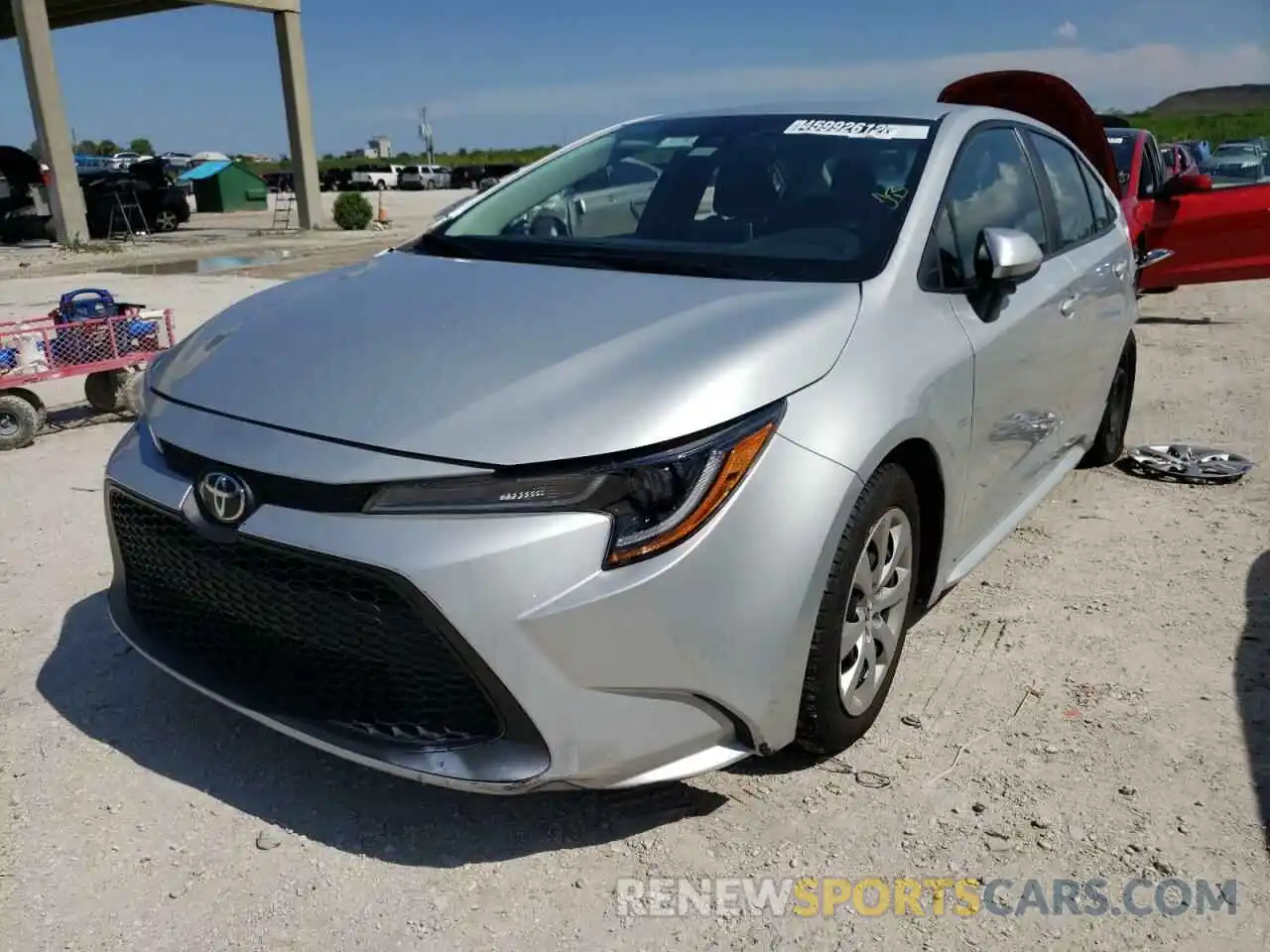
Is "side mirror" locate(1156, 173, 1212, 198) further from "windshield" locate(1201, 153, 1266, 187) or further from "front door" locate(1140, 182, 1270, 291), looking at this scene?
"windshield" locate(1201, 153, 1266, 187)

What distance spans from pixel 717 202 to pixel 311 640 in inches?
72.4

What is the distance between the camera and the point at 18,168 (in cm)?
2139

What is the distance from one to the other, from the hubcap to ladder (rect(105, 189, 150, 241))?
2077 centimetres

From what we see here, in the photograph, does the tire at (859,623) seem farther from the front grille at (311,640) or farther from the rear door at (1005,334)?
the front grille at (311,640)

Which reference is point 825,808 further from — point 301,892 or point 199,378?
point 199,378

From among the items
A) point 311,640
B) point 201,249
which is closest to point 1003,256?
point 311,640

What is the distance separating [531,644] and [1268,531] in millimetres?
3496

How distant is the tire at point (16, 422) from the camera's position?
5570 mm

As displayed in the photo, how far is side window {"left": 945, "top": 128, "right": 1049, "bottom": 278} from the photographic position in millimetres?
3104

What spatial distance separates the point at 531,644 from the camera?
2062 mm

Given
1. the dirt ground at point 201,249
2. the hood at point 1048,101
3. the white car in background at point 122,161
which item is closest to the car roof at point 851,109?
the hood at point 1048,101

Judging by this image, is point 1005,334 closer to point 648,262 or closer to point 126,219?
point 648,262

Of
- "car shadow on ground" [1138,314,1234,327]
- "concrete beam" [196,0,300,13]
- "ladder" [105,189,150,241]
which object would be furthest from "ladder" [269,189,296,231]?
"car shadow on ground" [1138,314,1234,327]

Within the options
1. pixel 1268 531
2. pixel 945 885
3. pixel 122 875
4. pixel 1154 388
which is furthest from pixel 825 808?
pixel 1154 388
